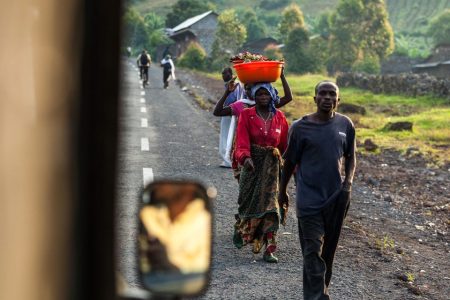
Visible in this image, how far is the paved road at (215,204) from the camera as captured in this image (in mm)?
6648

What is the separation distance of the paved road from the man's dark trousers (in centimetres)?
77

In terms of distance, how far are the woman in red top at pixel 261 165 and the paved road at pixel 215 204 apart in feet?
0.96

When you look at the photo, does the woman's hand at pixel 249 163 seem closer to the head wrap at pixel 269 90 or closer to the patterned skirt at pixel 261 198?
the patterned skirt at pixel 261 198

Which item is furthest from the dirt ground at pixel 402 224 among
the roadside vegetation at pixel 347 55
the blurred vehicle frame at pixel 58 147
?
the blurred vehicle frame at pixel 58 147

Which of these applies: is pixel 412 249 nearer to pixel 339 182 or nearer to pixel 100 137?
pixel 339 182

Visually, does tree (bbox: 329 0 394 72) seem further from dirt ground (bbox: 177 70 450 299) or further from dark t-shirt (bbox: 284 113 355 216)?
dark t-shirt (bbox: 284 113 355 216)

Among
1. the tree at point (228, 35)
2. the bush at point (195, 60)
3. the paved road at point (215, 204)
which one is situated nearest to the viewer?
the paved road at point (215, 204)

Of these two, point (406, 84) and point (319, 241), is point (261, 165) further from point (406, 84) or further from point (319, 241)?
point (406, 84)

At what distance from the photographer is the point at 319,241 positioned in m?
5.79

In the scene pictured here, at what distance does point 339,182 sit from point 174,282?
423cm

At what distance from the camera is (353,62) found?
87062mm

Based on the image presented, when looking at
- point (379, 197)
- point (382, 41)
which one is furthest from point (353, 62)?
point (379, 197)

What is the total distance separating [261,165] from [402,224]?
12.6 ft

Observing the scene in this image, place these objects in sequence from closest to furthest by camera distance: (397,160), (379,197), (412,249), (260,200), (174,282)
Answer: (174,282) < (260,200) < (412,249) < (379,197) < (397,160)
